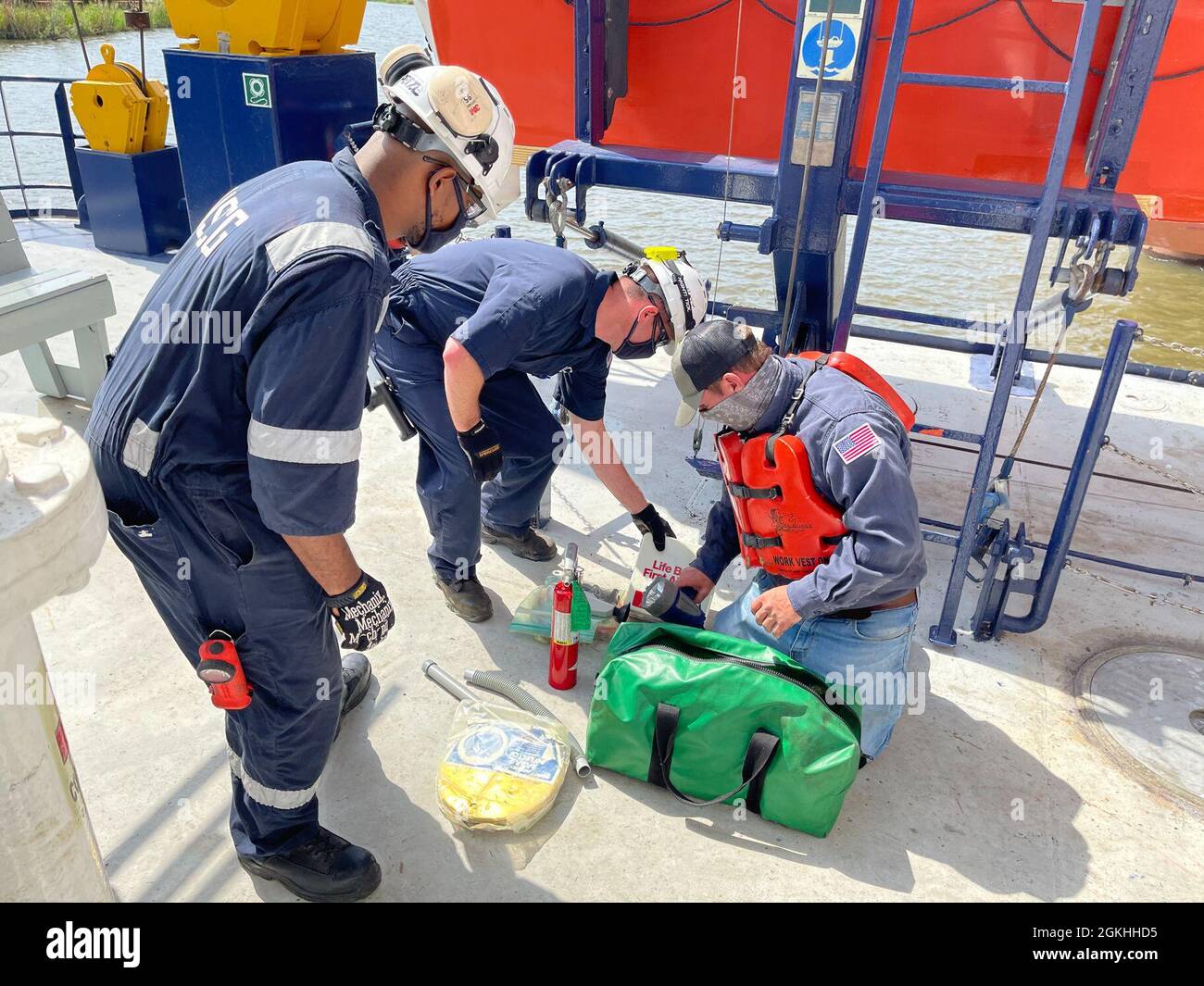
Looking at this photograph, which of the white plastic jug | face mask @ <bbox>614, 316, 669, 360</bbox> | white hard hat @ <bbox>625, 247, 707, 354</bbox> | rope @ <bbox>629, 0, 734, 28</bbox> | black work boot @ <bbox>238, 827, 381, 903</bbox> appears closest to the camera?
black work boot @ <bbox>238, 827, 381, 903</bbox>

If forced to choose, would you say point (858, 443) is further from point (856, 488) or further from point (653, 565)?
point (653, 565)

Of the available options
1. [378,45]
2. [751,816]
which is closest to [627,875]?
[751,816]

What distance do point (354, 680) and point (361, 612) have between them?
112cm

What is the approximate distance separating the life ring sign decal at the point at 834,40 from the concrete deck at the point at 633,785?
2325 mm

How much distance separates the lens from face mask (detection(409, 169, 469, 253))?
94.7 inches

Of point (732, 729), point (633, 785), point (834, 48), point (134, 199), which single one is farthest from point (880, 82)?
point (134, 199)

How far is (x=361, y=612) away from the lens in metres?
2.33

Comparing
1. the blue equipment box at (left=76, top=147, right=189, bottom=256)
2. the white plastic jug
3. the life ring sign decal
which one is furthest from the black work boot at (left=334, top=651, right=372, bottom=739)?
the blue equipment box at (left=76, top=147, right=189, bottom=256)

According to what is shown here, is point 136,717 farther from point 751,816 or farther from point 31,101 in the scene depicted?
point 31,101

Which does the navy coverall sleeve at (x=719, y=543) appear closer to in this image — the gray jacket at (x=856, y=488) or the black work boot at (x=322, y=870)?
the gray jacket at (x=856, y=488)

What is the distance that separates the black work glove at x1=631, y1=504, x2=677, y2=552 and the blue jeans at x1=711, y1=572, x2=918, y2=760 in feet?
2.72

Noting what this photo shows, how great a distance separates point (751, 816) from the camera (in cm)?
301

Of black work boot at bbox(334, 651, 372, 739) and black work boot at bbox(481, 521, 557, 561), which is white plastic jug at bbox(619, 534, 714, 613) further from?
black work boot at bbox(334, 651, 372, 739)

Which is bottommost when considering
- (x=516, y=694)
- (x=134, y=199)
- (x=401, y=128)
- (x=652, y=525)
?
(x=516, y=694)
